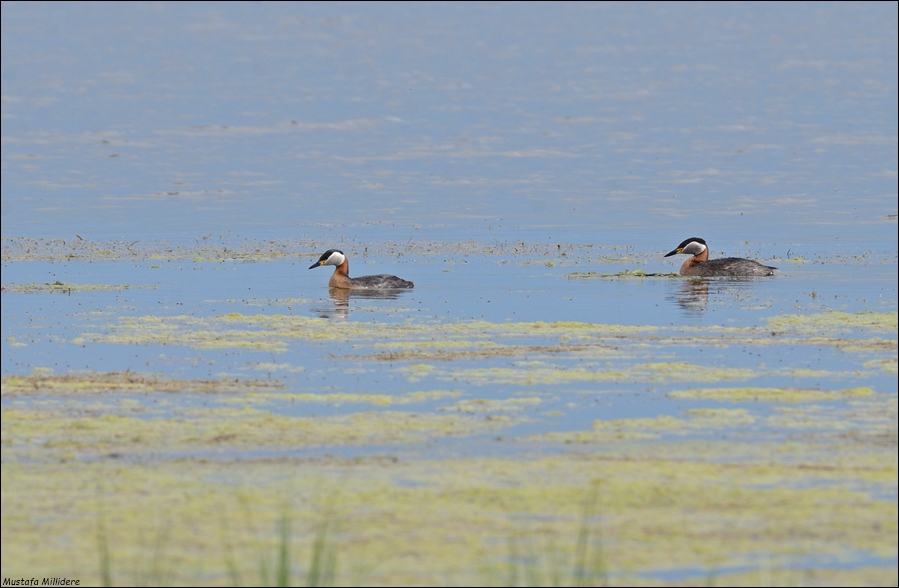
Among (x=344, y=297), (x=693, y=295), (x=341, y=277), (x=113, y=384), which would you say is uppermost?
(x=341, y=277)

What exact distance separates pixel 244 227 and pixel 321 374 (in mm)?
18257

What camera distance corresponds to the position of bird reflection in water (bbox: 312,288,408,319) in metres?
20.5

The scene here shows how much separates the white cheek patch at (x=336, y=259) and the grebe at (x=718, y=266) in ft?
17.8

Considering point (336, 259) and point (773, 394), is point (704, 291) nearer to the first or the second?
point (336, 259)

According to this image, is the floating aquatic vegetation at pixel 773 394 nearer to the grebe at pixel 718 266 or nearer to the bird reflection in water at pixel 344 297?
the bird reflection in water at pixel 344 297

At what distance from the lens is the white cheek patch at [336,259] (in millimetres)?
24391

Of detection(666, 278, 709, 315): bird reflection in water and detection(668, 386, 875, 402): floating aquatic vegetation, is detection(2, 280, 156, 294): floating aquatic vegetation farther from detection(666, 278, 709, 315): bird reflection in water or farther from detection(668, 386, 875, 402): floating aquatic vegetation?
detection(668, 386, 875, 402): floating aquatic vegetation

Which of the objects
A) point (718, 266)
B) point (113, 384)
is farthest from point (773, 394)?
point (718, 266)

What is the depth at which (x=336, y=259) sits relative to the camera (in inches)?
976

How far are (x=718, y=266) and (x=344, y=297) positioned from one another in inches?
244

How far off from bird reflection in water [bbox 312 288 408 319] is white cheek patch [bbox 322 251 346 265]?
72 cm

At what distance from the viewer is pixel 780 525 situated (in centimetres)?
985

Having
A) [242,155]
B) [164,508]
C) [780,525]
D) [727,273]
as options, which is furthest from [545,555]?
[242,155]

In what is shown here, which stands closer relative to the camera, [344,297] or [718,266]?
[344,297]
